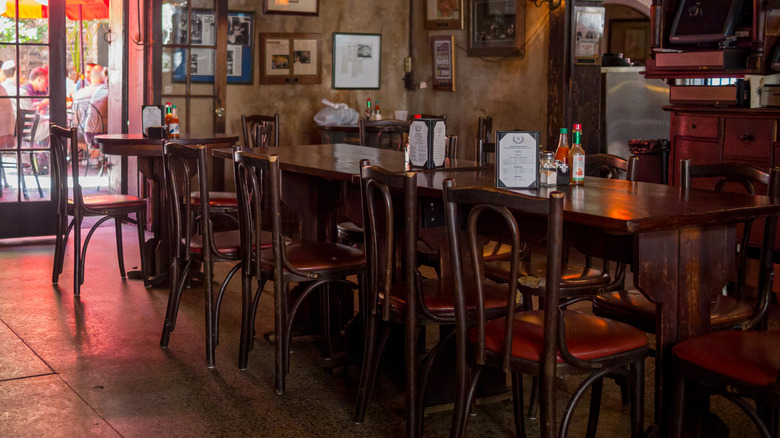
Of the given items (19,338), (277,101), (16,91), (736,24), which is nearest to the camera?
(19,338)

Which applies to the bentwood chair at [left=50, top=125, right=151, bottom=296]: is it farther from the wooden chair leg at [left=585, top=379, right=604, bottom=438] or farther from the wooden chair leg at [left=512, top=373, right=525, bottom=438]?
the wooden chair leg at [left=585, top=379, right=604, bottom=438]

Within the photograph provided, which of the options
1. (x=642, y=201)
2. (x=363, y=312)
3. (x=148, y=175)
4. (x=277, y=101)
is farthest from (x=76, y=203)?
(x=642, y=201)

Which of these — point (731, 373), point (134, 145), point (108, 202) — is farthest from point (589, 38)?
point (731, 373)

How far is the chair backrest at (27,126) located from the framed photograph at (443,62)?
3535 millimetres

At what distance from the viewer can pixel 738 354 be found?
7.80 ft

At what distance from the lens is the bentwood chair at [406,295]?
2867mm

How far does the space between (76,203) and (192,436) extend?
2.63m

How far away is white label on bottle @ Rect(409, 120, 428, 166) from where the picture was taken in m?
3.83

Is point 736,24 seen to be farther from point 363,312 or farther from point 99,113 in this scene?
point 99,113

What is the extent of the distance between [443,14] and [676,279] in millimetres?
6025

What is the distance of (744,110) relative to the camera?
17.0 ft

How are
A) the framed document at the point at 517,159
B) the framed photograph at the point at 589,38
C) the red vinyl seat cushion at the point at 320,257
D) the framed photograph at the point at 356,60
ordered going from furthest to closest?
1. the framed photograph at the point at 356,60
2. the framed photograph at the point at 589,38
3. the red vinyl seat cushion at the point at 320,257
4. the framed document at the point at 517,159

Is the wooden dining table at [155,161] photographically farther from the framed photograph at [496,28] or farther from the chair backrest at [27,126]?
the framed photograph at [496,28]

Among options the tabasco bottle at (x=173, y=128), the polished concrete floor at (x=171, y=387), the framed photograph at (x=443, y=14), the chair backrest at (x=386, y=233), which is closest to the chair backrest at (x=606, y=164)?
the polished concrete floor at (x=171, y=387)
